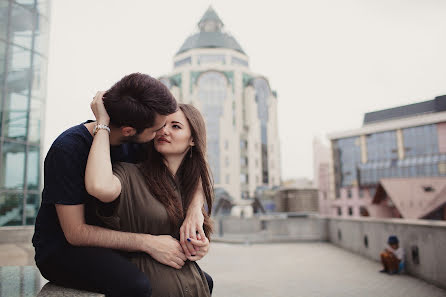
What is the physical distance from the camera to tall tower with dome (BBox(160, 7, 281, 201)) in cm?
4538

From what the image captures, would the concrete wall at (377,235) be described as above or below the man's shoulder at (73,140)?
below

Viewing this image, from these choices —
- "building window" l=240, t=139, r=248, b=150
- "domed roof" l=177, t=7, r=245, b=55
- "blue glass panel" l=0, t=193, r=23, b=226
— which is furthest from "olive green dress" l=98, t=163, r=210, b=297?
"domed roof" l=177, t=7, r=245, b=55

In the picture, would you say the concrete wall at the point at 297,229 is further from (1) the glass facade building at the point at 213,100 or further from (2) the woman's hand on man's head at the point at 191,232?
(1) the glass facade building at the point at 213,100

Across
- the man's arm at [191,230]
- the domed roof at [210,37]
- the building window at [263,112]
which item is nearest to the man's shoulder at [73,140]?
the man's arm at [191,230]

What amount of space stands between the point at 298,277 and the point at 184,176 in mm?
4537

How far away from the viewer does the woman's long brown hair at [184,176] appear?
73.1 inches

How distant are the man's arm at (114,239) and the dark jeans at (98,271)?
0.16ft

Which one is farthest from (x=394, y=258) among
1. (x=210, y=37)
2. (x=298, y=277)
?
(x=210, y=37)

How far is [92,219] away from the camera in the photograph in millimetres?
1729

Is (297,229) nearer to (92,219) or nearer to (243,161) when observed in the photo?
(92,219)

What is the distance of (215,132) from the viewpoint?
149ft

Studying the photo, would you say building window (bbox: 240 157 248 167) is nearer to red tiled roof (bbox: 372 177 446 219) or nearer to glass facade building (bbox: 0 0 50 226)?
red tiled roof (bbox: 372 177 446 219)

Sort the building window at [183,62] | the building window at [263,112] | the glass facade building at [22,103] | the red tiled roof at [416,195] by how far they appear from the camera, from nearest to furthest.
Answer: the glass facade building at [22,103] → the red tiled roof at [416,195] → the building window at [263,112] → the building window at [183,62]

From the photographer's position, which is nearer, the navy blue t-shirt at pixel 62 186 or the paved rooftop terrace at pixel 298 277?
the navy blue t-shirt at pixel 62 186
